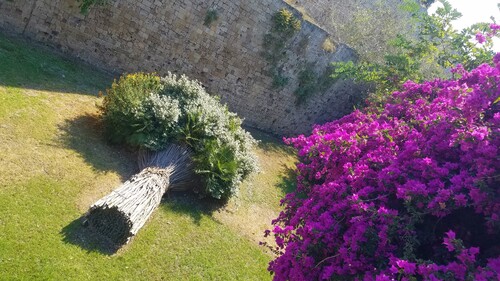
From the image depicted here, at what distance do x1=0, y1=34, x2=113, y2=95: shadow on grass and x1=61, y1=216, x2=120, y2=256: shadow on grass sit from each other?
4.08 m

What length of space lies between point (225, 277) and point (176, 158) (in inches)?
99.1

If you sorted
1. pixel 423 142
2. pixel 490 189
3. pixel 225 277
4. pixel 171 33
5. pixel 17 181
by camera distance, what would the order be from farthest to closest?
1. pixel 171 33
2. pixel 225 277
3. pixel 17 181
4. pixel 423 142
5. pixel 490 189

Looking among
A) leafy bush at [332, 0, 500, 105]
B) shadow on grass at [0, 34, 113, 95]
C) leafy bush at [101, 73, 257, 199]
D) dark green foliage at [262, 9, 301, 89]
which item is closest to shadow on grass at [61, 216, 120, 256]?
leafy bush at [101, 73, 257, 199]

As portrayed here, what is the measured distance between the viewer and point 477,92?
13.7 ft

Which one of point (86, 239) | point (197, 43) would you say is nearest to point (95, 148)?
point (86, 239)

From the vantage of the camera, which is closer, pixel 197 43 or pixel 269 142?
pixel 197 43

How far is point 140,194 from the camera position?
6.82 m

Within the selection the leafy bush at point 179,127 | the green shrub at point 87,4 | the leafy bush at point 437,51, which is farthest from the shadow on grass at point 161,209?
the green shrub at point 87,4

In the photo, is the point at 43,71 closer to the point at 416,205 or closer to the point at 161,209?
the point at 161,209

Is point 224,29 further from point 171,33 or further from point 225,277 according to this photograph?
point 225,277

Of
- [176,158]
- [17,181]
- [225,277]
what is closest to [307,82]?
[176,158]

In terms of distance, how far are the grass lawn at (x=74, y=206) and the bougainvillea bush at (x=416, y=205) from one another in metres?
2.70

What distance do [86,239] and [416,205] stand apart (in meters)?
4.61

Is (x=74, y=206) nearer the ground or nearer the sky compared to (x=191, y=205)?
nearer the ground
